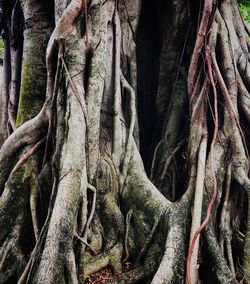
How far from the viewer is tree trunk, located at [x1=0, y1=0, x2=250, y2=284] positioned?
229cm

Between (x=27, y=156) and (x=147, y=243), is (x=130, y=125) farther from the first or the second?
(x=147, y=243)

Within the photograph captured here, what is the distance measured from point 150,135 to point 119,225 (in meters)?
1.61

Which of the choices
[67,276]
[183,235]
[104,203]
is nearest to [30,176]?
[104,203]

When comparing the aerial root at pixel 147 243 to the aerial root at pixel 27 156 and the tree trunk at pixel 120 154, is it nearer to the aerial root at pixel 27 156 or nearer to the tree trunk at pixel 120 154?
the tree trunk at pixel 120 154

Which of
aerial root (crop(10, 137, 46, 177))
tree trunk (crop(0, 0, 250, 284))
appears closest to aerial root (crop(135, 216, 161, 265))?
tree trunk (crop(0, 0, 250, 284))

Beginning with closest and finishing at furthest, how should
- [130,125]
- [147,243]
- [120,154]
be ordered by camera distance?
[147,243] → [120,154] → [130,125]

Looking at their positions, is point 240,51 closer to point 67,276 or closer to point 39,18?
point 39,18

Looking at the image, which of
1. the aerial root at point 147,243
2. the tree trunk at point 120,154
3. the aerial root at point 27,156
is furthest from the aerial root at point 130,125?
the aerial root at point 27,156

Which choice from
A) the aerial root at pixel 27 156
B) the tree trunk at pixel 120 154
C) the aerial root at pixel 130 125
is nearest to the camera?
the tree trunk at pixel 120 154

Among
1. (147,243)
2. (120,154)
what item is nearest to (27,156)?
(120,154)

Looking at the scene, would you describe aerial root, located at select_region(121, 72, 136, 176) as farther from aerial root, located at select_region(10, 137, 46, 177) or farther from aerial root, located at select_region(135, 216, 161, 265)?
aerial root, located at select_region(10, 137, 46, 177)

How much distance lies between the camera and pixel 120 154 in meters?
2.96

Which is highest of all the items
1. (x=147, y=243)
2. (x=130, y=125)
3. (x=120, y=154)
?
(x=130, y=125)

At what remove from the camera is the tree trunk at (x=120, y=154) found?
7.50 feet
